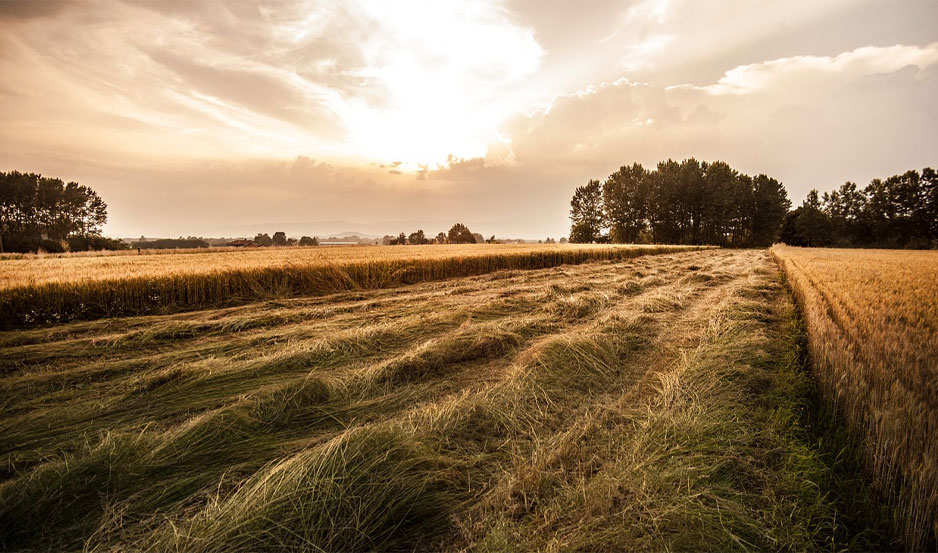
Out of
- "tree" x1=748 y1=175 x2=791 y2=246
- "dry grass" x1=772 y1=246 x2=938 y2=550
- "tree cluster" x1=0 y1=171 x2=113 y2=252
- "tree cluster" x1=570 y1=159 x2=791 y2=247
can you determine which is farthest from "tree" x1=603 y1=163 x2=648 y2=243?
"tree cluster" x1=0 y1=171 x2=113 y2=252

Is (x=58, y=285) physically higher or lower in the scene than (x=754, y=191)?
lower

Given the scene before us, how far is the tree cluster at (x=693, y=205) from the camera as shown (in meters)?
58.1

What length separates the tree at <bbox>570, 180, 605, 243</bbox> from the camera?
2591 inches

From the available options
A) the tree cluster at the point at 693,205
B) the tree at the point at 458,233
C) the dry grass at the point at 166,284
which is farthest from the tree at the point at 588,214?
the dry grass at the point at 166,284

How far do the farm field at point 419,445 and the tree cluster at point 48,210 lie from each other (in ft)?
198

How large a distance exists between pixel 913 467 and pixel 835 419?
122 centimetres

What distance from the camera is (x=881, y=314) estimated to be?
3.85m

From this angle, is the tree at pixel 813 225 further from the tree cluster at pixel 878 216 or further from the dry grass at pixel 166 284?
the dry grass at pixel 166 284

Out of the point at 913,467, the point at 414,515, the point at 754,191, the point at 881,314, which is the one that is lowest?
the point at 414,515

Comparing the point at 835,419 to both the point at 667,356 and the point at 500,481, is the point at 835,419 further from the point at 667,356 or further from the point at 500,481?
the point at 500,481

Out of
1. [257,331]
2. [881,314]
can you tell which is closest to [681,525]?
[881,314]

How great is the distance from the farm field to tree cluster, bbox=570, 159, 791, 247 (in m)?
63.3

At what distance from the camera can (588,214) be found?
66500 mm

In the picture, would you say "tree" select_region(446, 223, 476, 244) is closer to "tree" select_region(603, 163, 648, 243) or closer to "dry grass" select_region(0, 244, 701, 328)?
"tree" select_region(603, 163, 648, 243)
